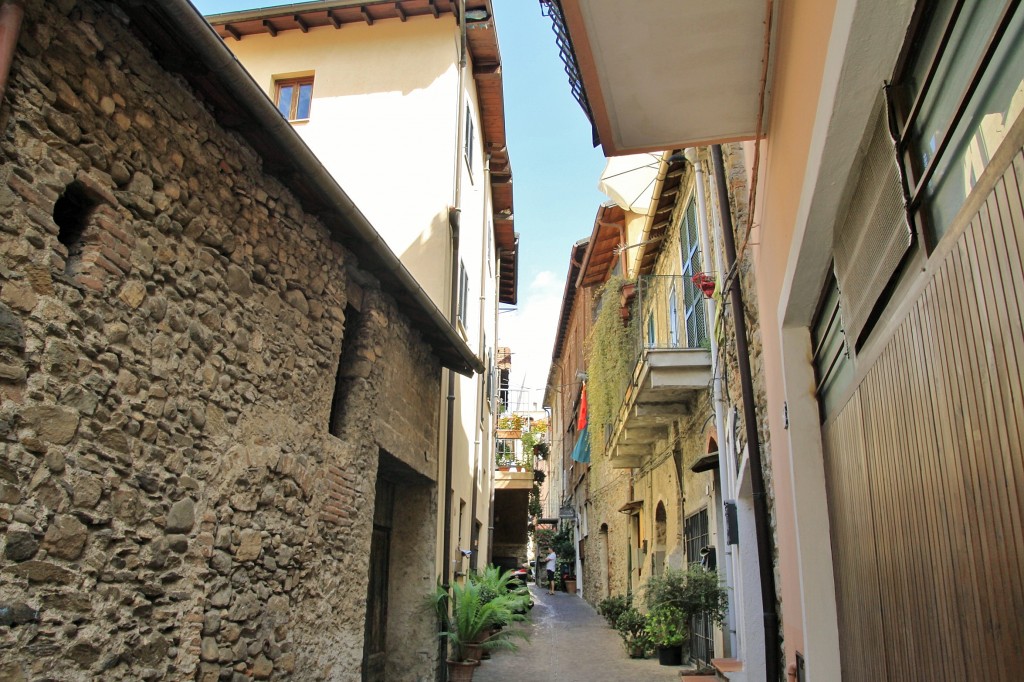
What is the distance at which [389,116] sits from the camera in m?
10.4

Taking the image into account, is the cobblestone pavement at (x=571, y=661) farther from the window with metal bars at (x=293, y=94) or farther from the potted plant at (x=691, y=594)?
the window with metal bars at (x=293, y=94)

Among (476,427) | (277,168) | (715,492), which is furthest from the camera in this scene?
(476,427)

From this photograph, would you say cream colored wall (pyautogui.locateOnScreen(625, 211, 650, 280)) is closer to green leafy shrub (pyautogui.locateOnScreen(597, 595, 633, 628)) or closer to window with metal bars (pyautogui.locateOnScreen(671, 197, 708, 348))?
window with metal bars (pyautogui.locateOnScreen(671, 197, 708, 348))

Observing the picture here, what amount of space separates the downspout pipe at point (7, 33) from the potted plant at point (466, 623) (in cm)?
671

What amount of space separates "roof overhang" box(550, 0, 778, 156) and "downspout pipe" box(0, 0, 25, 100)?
91.0 inches

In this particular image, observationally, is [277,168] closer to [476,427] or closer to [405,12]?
[405,12]

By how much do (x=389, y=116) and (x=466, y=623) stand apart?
6591 mm

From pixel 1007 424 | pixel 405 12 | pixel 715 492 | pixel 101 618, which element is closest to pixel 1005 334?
pixel 1007 424

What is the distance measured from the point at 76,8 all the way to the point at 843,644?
4.55 m

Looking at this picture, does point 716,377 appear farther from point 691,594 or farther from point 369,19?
point 369,19

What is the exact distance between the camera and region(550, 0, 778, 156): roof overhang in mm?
3855

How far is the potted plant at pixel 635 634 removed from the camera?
36.1 ft

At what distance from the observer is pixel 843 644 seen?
12.4ft

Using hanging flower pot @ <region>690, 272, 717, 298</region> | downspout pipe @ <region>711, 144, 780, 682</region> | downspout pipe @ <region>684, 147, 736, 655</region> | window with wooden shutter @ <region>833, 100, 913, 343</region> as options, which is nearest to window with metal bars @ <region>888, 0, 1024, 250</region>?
window with wooden shutter @ <region>833, 100, 913, 343</region>
